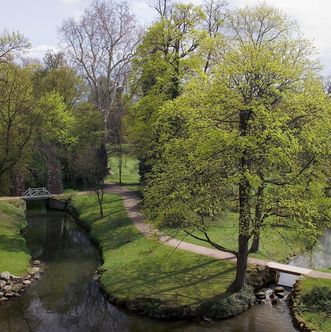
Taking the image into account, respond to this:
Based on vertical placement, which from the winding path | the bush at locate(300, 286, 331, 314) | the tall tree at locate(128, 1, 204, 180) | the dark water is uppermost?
Result: the tall tree at locate(128, 1, 204, 180)

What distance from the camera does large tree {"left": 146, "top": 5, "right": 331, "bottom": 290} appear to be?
719 inches

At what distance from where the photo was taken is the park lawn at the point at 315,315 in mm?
17547

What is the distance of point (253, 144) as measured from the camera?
17875 mm

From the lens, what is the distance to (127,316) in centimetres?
1984

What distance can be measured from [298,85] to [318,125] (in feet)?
6.62

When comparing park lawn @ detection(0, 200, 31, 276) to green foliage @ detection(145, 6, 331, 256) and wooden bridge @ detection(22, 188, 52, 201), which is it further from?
green foliage @ detection(145, 6, 331, 256)

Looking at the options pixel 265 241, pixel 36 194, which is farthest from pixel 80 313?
pixel 36 194

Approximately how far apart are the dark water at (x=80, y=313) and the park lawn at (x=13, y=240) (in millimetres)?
1503

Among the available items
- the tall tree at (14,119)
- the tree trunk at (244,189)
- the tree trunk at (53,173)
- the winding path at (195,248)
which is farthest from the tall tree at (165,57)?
the tree trunk at (53,173)

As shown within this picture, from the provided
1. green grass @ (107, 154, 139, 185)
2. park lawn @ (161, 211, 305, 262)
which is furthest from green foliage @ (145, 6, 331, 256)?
green grass @ (107, 154, 139, 185)

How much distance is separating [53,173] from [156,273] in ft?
92.9

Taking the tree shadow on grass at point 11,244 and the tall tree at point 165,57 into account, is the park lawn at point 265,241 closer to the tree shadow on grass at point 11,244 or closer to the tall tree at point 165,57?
the tall tree at point 165,57

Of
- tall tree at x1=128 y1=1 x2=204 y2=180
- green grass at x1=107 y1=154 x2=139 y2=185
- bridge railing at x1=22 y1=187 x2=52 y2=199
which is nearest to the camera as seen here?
tall tree at x1=128 y1=1 x2=204 y2=180

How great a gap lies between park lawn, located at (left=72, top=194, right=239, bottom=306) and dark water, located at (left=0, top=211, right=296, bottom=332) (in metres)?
1.14
